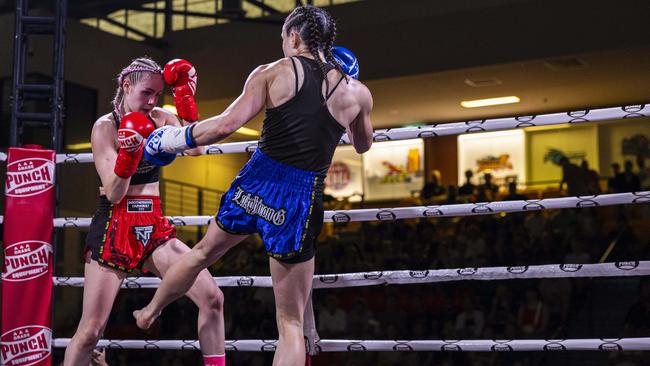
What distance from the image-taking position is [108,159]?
297 cm

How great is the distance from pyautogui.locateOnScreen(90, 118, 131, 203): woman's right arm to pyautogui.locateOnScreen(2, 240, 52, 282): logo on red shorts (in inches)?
34.0

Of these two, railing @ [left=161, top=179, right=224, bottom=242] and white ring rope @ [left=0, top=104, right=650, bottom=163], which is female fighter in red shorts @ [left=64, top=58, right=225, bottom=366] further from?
railing @ [left=161, top=179, right=224, bottom=242]

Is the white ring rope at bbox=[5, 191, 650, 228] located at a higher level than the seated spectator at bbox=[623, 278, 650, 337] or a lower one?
higher

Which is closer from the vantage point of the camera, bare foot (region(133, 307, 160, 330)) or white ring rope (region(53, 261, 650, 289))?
bare foot (region(133, 307, 160, 330))

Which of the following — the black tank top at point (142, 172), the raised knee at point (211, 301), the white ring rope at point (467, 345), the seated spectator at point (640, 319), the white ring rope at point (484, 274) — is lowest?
the seated spectator at point (640, 319)

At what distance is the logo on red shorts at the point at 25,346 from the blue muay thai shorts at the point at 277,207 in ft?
5.00

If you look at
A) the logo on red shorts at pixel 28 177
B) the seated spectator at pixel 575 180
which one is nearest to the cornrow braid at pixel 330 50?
the logo on red shorts at pixel 28 177

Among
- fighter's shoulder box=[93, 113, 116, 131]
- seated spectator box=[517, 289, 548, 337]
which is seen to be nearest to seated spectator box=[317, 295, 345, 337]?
seated spectator box=[517, 289, 548, 337]

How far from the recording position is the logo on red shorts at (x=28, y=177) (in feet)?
12.1

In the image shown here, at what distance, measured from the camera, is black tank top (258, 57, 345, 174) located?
243cm

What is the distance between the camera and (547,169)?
13414 mm

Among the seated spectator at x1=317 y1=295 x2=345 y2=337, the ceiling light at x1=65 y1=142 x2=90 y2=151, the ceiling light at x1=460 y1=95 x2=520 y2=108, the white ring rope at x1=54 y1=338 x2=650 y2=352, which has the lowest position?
the seated spectator at x1=317 y1=295 x2=345 y2=337

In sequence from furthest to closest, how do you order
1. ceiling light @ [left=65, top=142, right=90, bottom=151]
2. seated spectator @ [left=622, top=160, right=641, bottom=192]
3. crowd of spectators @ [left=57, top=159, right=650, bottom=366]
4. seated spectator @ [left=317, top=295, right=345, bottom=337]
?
1. ceiling light @ [left=65, top=142, right=90, bottom=151]
2. seated spectator @ [left=622, top=160, right=641, bottom=192]
3. seated spectator @ [left=317, top=295, right=345, bottom=337]
4. crowd of spectators @ [left=57, top=159, right=650, bottom=366]

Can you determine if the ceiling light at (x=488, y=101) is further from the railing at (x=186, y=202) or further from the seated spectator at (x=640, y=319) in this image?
the seated spectator at (x=640, y=319)
